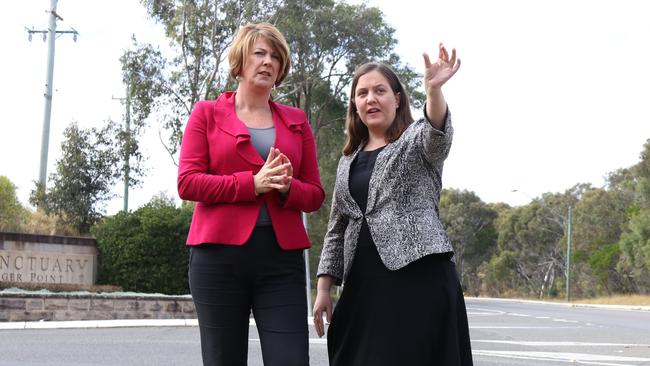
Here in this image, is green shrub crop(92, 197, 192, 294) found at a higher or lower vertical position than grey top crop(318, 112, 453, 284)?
higher

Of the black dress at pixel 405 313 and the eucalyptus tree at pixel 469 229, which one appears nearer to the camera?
the black dress at pixel 405 313

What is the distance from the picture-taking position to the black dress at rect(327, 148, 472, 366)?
11.4 ft

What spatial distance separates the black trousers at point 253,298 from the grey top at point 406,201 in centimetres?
40

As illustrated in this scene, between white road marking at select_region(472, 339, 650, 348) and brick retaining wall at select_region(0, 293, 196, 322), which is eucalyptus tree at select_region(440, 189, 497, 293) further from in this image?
white road marking at select_region(472, 339, 650, 348)

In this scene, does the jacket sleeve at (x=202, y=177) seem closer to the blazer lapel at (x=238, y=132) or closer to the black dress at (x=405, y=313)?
the blazer lapel at (x=238, y=132)

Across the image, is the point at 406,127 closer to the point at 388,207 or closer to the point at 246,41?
the point at 388,207

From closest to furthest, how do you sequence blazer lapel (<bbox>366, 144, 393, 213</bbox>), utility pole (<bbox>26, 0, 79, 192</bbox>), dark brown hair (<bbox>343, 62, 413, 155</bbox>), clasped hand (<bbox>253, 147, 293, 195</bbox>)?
clasped hand (<bbox>253, 147, 293, 195</bbox>) → blazer lapel (<bbox>366, 144, 393, 213</bbox>) → dark brown hair (<bbox>343, 62, 413, 155</bbox>) → utility pole (<bbox>26, 0, 79, 192</bbox>)

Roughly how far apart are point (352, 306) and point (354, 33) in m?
27.0

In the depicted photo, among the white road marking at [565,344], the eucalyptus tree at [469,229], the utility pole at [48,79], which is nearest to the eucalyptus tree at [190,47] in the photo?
the utility pole at [48,79]

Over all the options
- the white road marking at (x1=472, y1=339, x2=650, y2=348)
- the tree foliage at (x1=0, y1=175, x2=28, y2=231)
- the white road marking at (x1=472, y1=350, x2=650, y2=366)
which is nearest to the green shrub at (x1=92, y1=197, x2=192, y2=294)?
the tree foliage at (x1=0, y1=175, x2=28, y2=231)

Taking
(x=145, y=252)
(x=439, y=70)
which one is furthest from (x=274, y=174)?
(x=145, y=252)

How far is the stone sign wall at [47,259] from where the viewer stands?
18266 mm

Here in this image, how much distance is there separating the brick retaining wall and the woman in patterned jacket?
12.1 meters

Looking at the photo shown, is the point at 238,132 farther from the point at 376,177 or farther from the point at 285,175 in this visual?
the point at 376,177
